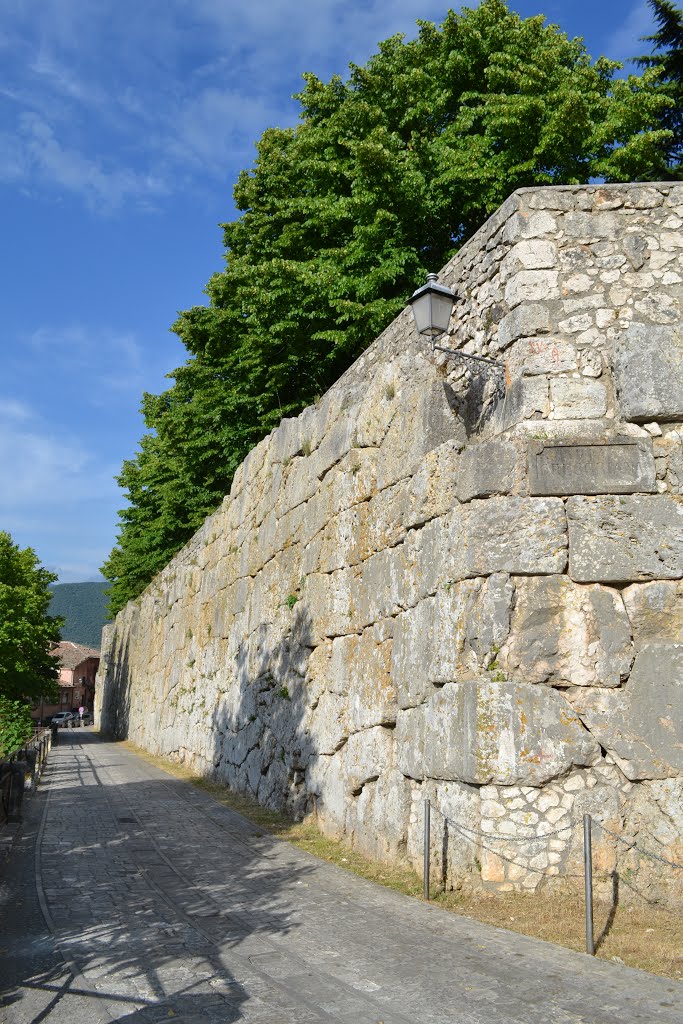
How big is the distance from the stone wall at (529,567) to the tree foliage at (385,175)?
7850mm

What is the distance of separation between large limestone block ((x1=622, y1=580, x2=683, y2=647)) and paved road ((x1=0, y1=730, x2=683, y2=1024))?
7.90ft

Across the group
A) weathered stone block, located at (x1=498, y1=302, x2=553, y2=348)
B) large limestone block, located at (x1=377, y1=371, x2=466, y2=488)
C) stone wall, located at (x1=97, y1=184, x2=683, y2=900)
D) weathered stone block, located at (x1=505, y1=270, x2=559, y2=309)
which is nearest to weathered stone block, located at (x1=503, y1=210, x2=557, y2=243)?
stone wall, located at (x1=97, y1=184, x2=683, y2=900)

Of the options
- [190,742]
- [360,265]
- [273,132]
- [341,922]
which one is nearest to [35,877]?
[341,922]

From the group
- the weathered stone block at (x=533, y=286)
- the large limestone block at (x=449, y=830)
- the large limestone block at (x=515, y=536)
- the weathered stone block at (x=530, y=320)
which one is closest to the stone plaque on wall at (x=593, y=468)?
the large limestone block at (x=515, y=536)

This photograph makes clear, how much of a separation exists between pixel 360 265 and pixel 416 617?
436 inches

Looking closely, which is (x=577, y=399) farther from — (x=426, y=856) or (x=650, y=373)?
(x=426, y=856)

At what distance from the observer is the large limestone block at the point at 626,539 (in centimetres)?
678

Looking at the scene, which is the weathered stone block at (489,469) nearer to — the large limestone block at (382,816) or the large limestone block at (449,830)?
the large limestone block at (449,830)

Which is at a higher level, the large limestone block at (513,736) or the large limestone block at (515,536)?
the large limestone block at (515,536)

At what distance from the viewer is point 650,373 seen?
7141mm

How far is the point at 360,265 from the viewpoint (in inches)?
694

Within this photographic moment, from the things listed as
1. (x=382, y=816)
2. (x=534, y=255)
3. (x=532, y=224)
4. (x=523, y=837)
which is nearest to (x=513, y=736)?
(x=523, y=837)

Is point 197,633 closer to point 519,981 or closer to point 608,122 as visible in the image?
point 608,122

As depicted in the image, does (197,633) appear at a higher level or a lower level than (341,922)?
higher
